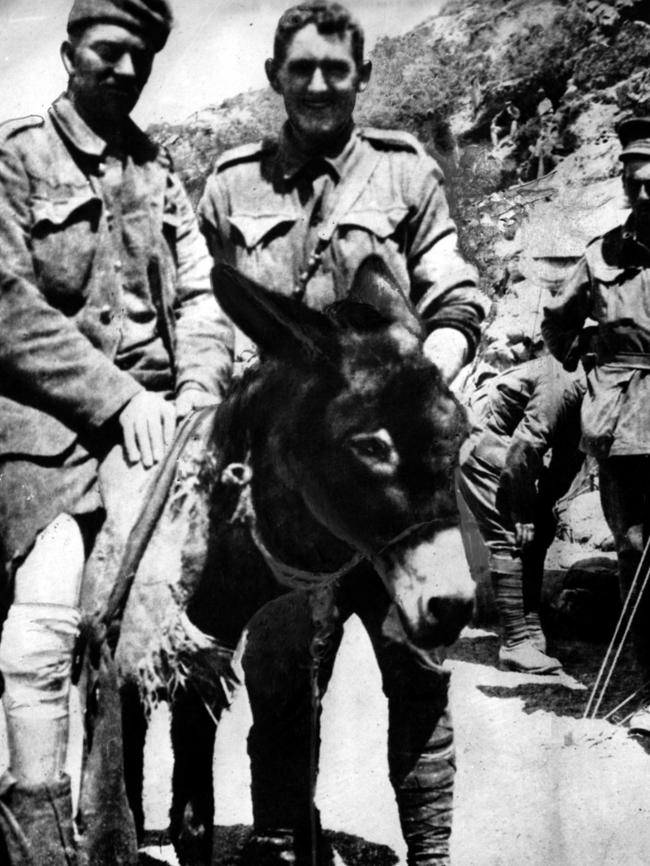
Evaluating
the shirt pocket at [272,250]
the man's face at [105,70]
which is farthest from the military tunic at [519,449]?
the man's face at [105,70]

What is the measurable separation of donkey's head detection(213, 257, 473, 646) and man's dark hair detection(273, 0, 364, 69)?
2.90ft

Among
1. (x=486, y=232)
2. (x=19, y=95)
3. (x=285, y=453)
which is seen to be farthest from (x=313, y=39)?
(x=285, y=453)

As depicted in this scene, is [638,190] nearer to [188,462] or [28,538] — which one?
[188,462]

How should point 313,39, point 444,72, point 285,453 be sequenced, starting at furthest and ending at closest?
point 444,72, point 313,39, point 285,453

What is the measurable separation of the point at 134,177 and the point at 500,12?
1.50 m

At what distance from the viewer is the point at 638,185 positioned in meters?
4.15

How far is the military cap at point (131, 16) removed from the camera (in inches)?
162

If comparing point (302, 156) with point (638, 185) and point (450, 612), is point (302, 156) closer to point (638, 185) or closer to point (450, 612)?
point (638, 185)

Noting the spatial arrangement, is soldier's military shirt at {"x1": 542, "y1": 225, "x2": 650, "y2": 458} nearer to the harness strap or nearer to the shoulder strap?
the shoulder strap

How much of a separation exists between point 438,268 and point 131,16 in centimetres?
144

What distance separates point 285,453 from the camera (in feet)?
12.3

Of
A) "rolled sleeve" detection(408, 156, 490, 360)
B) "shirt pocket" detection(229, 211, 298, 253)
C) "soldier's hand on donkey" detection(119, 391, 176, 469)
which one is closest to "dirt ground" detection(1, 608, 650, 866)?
"soldier's hand on donkey" detection(119, 391, 176, 469)

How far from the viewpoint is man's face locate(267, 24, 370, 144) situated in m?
4.03

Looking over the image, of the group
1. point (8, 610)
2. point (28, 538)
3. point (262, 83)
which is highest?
point (262, 83)
